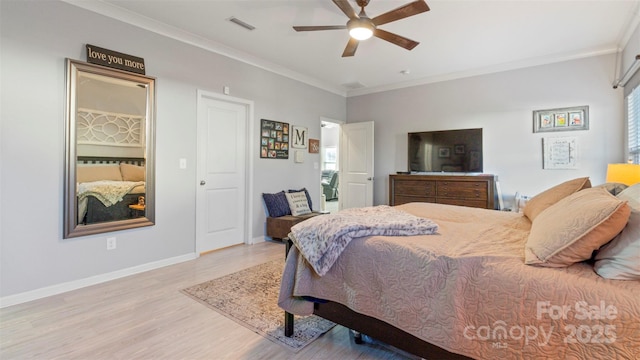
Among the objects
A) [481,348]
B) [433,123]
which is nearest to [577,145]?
[433,123]

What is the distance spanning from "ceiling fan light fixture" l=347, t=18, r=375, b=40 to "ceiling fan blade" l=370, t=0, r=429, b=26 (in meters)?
0.08

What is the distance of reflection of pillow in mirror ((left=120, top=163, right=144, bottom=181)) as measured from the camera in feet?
9.94

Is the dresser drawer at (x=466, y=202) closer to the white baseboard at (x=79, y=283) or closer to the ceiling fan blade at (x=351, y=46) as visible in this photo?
the ceiling fan blade at (x=351, y=46)

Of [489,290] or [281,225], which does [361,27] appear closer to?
[489,290]

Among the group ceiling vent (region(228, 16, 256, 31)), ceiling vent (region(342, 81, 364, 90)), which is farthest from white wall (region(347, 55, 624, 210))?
ceiling vent (region(228, 16, 256, 31))

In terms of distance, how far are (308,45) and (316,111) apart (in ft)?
5.57

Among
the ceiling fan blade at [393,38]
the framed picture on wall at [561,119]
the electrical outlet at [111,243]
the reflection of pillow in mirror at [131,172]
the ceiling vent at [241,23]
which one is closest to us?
the ceiling fan blade at [393,38]

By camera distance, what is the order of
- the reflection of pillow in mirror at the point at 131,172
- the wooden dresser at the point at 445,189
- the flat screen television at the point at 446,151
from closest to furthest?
the reflection of pillow in mirror at the point at 131,172 → the wooden dresser at the point at 445,189 → the flat screen television at the point at 446,151

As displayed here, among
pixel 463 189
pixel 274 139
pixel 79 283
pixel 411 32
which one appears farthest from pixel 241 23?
pixel 463 189

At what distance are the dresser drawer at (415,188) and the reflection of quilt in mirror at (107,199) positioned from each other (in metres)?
3.66

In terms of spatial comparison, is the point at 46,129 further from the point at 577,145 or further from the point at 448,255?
the point at 577,145

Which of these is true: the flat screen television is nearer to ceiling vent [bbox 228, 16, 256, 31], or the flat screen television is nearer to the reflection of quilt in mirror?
ceiling vent [bbox 228, 16, 256, 31]

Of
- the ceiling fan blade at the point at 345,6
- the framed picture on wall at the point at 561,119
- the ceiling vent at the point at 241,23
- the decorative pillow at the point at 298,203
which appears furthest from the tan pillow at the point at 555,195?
the ceiling vent at the point at 241,23

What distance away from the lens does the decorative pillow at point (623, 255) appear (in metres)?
1.05
